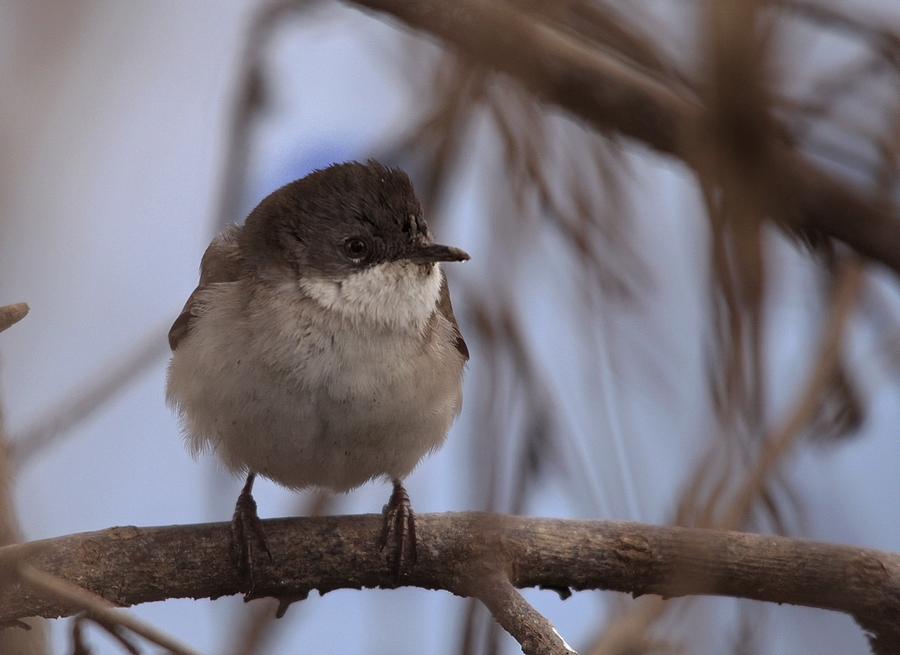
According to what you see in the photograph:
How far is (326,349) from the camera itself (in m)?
3.48

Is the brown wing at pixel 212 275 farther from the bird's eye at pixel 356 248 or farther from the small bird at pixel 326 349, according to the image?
the bird's eye at pixel 356 248

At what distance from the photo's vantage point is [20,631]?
2.72 m

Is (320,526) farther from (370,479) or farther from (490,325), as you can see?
(490,325)

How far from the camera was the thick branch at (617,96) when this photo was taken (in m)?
1.71

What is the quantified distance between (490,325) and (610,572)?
55.4 inches

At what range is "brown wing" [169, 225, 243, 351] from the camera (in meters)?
3.95

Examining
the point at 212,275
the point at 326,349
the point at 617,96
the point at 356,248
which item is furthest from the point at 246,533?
the point at 617,96

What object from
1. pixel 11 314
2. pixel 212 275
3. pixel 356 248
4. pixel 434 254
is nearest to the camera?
pixel 11 314

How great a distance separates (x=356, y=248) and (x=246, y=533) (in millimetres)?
1247

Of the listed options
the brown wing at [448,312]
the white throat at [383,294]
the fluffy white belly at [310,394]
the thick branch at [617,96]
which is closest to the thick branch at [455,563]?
the fluffy white belly at [310,394]

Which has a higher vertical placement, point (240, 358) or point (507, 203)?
point (240, 358)

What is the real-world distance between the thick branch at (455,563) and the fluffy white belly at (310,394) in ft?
0.94

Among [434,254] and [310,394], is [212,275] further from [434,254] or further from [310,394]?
[434,254]

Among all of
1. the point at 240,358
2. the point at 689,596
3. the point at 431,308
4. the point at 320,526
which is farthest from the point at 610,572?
the point at 689,596
